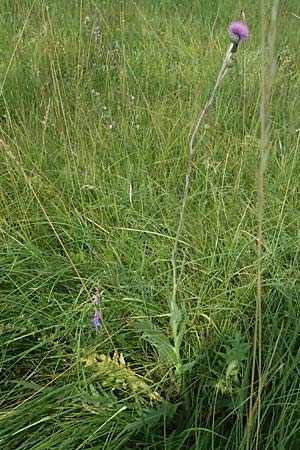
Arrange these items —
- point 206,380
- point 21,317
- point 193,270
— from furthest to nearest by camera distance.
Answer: point 193,270, point 21,317, point 206,380

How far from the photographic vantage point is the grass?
1037 millimetres

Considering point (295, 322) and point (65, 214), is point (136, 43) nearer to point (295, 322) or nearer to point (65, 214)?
point (65, 214)

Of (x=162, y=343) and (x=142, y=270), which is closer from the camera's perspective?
(x=162, y=343)

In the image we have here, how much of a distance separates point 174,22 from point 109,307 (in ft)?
6.30

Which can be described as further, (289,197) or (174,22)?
(174,22)

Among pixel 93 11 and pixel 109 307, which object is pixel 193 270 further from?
pixel 93 11

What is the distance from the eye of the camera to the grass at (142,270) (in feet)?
3.40

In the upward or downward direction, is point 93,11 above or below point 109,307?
above

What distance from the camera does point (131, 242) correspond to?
1352mm

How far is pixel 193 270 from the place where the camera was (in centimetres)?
130

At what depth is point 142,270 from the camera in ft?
4.18

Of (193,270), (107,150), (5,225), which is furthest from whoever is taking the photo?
(107,150)

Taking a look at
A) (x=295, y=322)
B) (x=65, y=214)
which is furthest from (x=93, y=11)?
(x=295, y=322)

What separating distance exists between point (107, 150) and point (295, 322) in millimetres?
819
